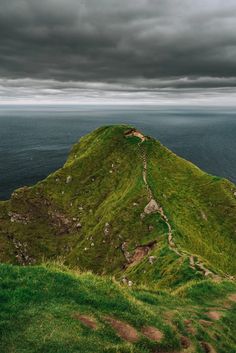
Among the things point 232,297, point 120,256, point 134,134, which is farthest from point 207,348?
point 134,134

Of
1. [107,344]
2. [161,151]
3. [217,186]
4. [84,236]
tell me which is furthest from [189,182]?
[107,344]

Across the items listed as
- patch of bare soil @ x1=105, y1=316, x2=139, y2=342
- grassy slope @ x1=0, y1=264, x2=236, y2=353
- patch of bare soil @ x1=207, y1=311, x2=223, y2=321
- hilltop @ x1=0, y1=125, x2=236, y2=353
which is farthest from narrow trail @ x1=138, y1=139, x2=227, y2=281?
patch of bare soil @ x1=105, y1=316, x2=139, y2=342

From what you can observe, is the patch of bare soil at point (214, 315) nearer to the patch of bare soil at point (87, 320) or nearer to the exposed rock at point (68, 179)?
the patch of bare soil at point (87, 320)

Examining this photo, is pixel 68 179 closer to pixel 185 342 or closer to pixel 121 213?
pixel 121 213

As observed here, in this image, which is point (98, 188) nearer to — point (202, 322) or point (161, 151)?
point (161, 151)

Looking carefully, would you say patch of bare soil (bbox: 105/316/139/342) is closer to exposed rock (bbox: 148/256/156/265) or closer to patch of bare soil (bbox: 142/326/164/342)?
patch of bare soil (bbox: 142/326/164/342)

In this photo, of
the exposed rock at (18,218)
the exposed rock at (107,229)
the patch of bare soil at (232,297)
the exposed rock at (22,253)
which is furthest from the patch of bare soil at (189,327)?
the exposed rock at (18,218)

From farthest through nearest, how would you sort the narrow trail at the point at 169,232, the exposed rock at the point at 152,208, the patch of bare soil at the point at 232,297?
1. the exposed rock at the point at 152,208
2. the narrow trail at the point at 169,232
3. the patch of bare soil at the point at 232,297
